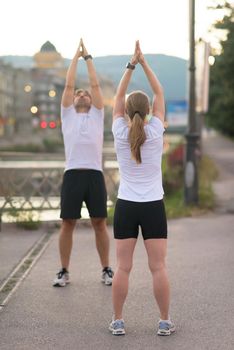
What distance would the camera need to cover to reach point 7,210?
980 centimetres

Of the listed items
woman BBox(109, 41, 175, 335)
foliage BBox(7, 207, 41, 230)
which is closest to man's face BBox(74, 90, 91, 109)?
woman BBox(109, 41, 175, 335)

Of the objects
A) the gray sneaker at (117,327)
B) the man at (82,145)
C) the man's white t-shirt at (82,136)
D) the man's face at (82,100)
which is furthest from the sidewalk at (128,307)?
the man's face at (82,100)

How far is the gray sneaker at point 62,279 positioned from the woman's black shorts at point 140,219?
1.63 meters

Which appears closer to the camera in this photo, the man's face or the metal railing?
the man's face

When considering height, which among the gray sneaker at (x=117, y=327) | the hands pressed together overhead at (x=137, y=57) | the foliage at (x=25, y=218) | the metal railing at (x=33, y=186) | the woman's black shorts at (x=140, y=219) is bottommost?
the foliage at (x=25, y=218)

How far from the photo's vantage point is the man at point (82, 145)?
5.62 meters

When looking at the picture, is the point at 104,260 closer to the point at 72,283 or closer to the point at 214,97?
the point at 72,283

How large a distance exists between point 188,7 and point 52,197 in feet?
13.5

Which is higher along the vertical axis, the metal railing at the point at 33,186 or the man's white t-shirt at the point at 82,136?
the man's white t-shirt at the point at 82,136

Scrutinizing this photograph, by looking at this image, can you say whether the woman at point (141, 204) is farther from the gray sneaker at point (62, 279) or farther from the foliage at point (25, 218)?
the foliage at point (25, 218)

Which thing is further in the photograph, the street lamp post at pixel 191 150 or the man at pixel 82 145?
the street lamp post at pixel 191 150

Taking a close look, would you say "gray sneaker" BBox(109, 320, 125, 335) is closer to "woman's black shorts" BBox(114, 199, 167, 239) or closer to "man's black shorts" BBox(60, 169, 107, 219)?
"woman's black shorts" BBox(114, 199, 167, 239)

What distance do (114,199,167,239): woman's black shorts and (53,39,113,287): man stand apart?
137 cm

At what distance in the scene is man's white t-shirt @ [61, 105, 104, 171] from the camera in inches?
221
